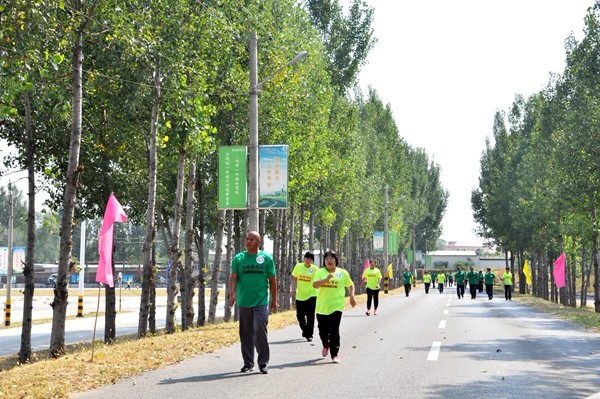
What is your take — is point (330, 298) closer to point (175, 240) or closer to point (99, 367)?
point (99, 367)

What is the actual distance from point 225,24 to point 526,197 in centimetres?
4204

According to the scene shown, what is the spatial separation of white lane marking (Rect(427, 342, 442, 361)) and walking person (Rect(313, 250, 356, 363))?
1.62m

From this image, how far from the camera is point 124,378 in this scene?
37.7 ft

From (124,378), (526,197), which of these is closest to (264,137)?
(124,378)

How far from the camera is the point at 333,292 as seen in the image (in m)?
13.7

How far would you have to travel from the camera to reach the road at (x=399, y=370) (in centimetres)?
1014

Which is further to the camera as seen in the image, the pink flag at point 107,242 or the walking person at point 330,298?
the walking person at point 330,298

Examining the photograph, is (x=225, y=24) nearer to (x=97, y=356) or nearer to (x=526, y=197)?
(x=97, y=356)

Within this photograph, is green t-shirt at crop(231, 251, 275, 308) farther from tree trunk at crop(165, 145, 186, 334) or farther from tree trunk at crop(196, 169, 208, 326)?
tree trunk at crop(196, 169, 208, 326)

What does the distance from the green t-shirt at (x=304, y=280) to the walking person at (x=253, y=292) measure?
5.41 metres

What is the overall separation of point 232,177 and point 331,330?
33.7 ft

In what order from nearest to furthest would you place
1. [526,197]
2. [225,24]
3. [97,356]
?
[97,356]
[225,24]
[526,197]

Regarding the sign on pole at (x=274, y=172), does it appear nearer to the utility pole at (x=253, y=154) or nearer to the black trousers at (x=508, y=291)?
the utility pole at (x=253, y=154)

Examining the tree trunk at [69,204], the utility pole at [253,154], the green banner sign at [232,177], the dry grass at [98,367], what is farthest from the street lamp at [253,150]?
the tree trunk at [69,204]
